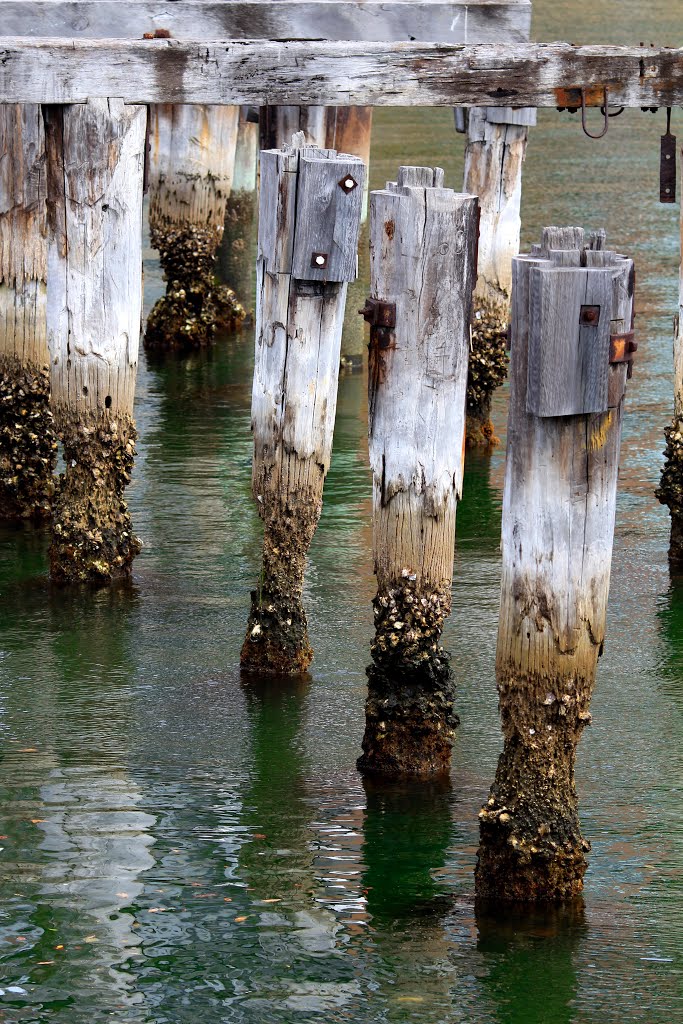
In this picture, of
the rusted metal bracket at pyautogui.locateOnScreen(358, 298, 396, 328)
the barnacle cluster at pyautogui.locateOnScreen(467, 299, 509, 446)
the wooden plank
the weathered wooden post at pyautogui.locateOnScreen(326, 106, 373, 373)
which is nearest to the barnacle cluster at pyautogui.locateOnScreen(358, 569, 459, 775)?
the rusted metal bracket at pyautogui.locateOnScreen(358, 298, 396, 328)

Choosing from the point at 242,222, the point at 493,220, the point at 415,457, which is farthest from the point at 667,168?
the point at 242,222

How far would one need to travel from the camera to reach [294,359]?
7.92 m

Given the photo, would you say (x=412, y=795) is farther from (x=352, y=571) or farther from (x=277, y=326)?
(x=352, y=571)

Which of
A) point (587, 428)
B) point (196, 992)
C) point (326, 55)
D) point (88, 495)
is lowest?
point (196, 992)

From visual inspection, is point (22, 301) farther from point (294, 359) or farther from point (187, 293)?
point (187, 293)

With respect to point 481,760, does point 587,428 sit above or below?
above

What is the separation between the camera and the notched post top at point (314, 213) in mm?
7582

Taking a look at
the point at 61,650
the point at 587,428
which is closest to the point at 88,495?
the point at 61,650

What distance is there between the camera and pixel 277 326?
26.0ft

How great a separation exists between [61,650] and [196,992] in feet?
10.6

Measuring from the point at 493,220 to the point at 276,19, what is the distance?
6.12 ft

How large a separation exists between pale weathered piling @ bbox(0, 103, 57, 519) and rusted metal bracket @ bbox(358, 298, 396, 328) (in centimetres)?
354

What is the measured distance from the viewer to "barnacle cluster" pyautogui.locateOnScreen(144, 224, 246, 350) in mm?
14141

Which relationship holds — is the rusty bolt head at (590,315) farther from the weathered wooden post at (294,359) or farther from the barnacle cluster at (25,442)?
the barnacle cluster at (25,442)
